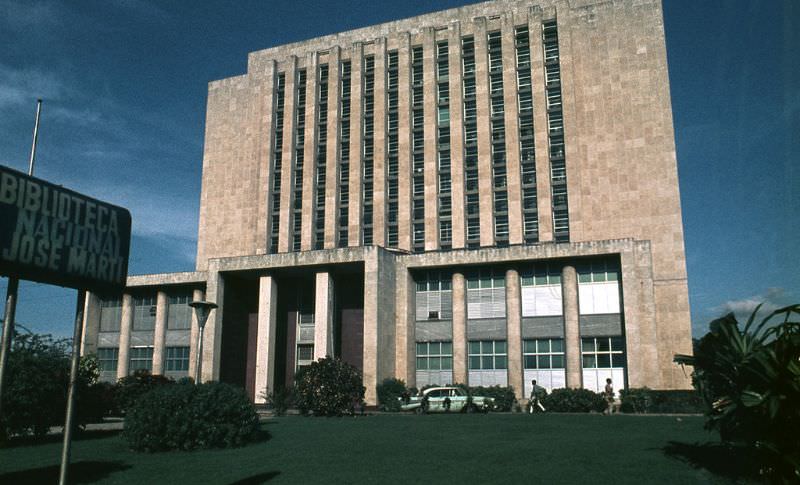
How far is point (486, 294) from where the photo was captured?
134ft

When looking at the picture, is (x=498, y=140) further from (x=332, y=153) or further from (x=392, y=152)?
(x=332, y=153)

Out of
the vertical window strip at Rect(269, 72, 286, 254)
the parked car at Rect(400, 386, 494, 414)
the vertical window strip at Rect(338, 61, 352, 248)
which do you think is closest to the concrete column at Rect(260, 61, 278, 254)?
the vertical window strip at Rect(269, 72, 286, 254)

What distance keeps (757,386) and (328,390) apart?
22490mm

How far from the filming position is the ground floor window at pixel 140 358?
49188mm

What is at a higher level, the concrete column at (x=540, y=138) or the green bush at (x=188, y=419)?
the concrete column at (x=540, y=138)

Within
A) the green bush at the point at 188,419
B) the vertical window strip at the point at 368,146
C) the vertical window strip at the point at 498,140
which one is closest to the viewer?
the green bush at the point at 188,419

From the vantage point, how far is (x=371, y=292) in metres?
39.0

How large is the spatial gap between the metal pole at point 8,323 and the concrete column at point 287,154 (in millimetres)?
46563

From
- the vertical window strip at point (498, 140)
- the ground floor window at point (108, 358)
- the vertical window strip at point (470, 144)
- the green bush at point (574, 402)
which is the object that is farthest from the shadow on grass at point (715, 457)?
the ground floor window at point (108, 358)

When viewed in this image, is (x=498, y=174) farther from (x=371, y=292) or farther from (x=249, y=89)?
(x=249, y=89)

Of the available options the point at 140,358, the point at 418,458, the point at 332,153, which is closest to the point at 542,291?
the point at 332,153

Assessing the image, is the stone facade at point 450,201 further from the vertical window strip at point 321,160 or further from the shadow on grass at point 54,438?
the shadow on grass at point 54,438

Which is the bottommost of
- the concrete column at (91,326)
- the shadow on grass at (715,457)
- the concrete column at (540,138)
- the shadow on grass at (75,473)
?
the shadow on grass at (75,473)

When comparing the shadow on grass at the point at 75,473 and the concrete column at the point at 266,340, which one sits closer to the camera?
the shadow on grass at the point at 75,473
